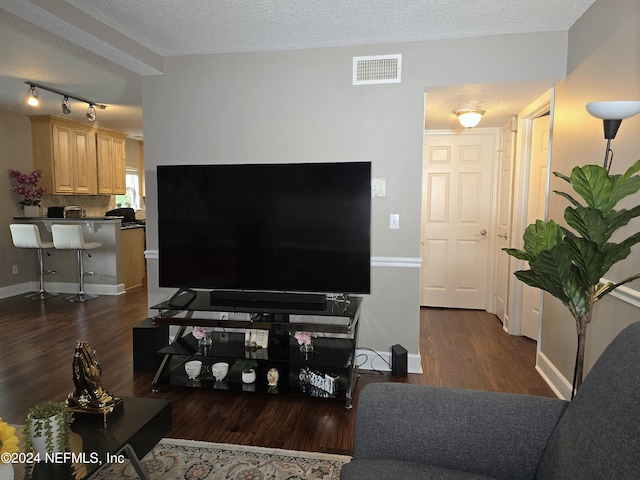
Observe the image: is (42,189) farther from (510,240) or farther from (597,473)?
(597,473)

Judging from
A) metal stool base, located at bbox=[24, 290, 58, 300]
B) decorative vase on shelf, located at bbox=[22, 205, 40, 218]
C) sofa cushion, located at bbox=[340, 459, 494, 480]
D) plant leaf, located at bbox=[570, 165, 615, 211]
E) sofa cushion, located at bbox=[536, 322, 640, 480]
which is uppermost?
plant leaf, located at bbox=[570, 165, 615, 211]

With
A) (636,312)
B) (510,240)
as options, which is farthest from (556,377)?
(510,240)

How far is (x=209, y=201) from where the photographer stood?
9.65 ft

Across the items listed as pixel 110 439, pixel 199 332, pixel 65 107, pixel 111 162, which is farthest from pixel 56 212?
pixel 110 439

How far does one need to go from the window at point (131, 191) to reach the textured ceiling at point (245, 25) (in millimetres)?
4737

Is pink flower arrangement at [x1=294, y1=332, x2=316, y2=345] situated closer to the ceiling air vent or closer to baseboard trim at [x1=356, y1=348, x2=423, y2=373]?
baseboard trim at [x1=356, y1=348, x2=423, y2=373]

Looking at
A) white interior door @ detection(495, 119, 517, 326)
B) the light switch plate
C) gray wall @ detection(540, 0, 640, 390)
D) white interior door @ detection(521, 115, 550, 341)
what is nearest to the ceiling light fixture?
gray wall @ detection(540, 0, 640, 390)

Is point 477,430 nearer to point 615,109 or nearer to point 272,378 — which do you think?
point 615,109

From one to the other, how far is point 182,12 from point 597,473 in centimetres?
305

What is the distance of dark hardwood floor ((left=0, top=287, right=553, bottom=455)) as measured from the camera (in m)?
2.46

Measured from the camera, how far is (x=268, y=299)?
2.90m

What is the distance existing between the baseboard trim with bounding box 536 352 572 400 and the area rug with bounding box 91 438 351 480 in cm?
162

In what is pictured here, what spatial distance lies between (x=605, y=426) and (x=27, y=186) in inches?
274

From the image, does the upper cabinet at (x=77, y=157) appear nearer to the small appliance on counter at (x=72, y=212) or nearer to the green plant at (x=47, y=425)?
the small appliance on counter at (x=72, y=212)
